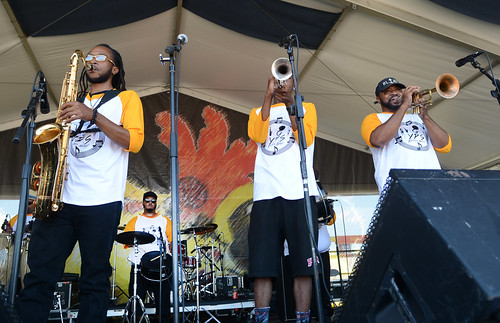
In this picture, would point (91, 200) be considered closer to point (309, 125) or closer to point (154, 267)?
point (309, 125)

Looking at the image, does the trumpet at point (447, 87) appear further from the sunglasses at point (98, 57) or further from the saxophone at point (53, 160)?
the saxophone at point (53, 160)

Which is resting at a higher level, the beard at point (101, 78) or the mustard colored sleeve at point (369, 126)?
the beard at point (101, 78)

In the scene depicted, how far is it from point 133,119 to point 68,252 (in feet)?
2.52

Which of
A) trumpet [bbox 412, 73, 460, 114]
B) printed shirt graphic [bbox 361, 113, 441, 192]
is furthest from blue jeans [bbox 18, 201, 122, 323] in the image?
trumpet [bbox 412, 73, 460, 114]

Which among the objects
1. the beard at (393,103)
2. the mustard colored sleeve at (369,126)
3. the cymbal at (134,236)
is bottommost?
the cymbal at (134,236)

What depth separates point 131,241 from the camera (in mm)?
5180

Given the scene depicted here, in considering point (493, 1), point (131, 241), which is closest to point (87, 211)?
point (131, 241)

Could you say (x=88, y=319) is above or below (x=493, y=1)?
below

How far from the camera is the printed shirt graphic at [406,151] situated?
2971mm

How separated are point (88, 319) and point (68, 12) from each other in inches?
181

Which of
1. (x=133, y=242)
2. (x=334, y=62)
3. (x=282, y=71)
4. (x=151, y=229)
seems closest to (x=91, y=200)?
(x=282, y=71)

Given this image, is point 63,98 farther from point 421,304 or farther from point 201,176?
point 201,176

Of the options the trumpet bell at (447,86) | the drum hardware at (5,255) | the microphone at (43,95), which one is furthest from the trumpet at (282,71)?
the drum hardware at (5,255)

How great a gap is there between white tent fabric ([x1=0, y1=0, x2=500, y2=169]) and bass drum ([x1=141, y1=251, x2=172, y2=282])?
3.19 m
